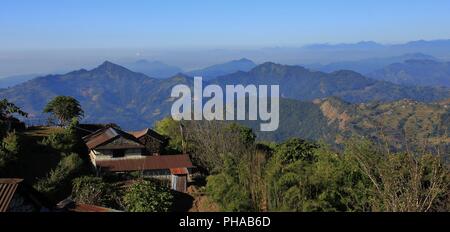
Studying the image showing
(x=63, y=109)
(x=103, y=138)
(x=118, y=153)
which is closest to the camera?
(x=118, y=153)

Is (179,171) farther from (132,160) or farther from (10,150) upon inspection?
(10,150)

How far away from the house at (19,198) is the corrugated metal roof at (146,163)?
62.1ft

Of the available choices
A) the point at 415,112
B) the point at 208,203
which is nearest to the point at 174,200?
the point at 208,203

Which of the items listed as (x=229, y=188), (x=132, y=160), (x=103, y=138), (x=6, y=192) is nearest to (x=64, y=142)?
(x=103, y=138)

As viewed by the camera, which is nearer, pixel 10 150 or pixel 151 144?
pixel 10 150

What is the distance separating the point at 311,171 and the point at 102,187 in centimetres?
1106

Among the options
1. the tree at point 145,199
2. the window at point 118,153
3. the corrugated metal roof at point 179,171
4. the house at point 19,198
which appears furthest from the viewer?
the window at point 118,153

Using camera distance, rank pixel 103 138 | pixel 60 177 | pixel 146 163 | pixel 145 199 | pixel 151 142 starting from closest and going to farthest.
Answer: pixel 145 199 → pixel 60 177 → pixel 146 163 → pixel 103 138 → pixel 151 142

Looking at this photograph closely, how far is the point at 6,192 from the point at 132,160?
22.5 meters

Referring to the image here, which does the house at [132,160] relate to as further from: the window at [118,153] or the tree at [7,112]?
the tree at [7,112]

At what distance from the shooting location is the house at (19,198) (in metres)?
12.7

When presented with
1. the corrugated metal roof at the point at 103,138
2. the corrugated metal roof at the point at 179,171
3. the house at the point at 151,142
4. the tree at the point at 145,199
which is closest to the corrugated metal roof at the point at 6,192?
the tree at the point at 145,199

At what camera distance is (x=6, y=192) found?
12.8 metres
